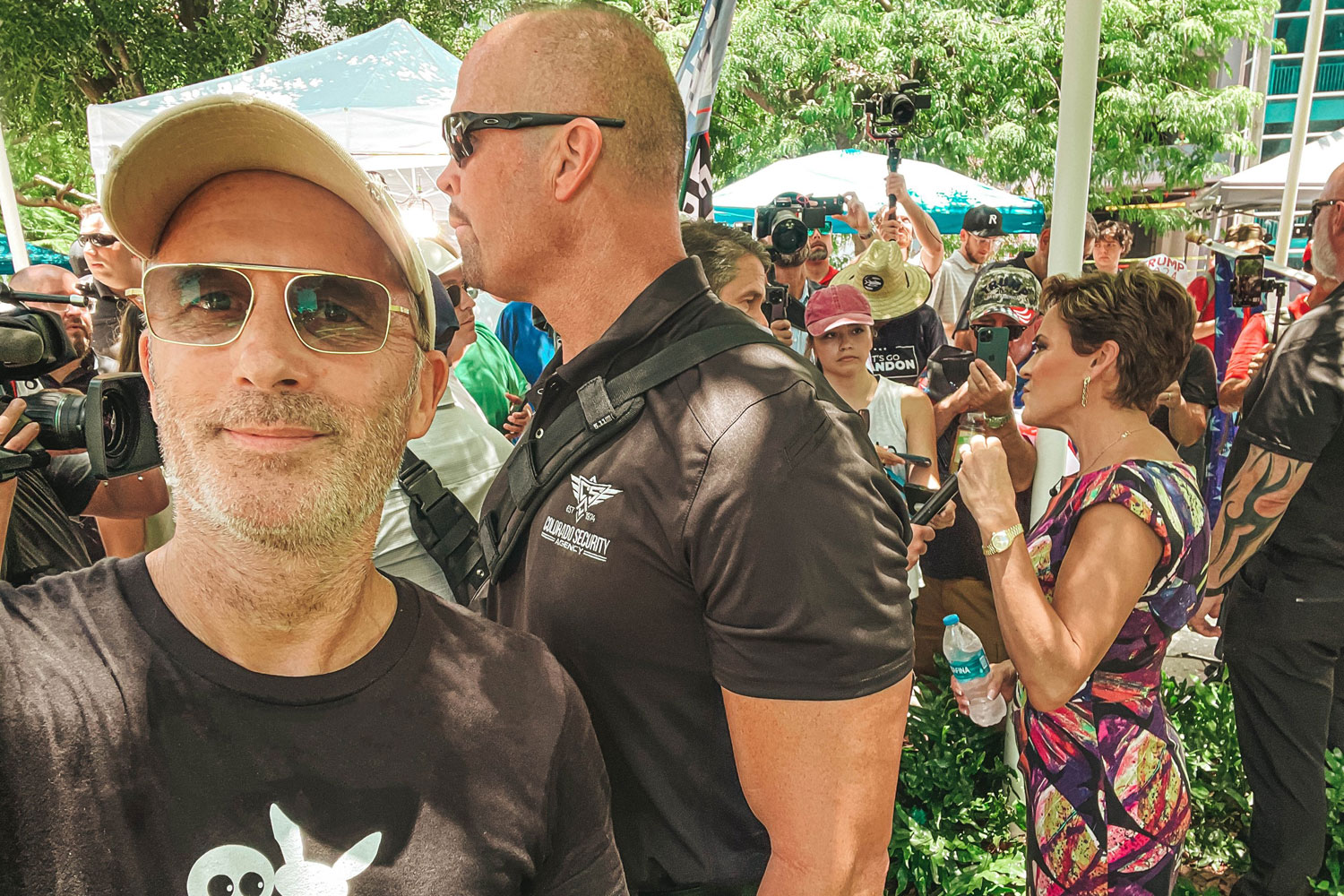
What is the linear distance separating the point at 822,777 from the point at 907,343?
3946 millimetres

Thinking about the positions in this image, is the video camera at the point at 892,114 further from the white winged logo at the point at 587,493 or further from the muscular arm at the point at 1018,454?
the white winged logo at the point at 587,493

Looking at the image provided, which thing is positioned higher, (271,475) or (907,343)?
(271,475)

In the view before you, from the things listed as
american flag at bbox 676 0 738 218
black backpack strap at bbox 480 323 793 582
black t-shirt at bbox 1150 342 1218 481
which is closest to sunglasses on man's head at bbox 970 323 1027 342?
black t-shirt at bbox 1150 342 1218 481

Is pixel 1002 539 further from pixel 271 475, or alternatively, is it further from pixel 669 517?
pixel 271 475

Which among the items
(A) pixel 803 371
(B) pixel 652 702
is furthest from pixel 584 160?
(B) pixel 652 702

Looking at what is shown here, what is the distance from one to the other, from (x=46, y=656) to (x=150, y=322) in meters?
0.37

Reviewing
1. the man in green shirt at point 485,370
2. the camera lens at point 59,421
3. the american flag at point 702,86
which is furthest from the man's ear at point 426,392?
the man in green shirt at point 485,370

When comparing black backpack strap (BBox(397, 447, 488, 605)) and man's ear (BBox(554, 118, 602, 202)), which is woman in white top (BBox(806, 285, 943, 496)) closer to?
black backpack strap (BBox(397, 447, 488, 605))

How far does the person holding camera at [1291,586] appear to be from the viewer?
284 centimetres

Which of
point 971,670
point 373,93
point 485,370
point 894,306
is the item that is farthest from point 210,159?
point 373,93

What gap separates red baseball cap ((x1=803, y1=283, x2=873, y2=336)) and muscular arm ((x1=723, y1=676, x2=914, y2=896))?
2706 millimetres

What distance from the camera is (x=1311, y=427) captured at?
282cm

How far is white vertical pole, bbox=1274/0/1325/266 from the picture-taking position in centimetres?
738

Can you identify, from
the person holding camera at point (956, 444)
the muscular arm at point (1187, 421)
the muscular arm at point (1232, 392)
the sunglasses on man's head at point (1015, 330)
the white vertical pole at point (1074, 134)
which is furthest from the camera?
the muscular arm at point (1232, 392)
